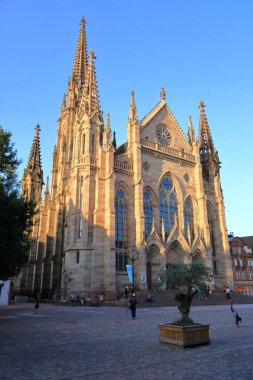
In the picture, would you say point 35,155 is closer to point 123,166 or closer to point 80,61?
point 80,61

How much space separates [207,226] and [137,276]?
48.6 feet

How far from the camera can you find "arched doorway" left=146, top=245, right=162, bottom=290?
38.6 m

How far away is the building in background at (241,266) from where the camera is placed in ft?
209

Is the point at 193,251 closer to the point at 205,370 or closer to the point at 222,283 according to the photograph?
the point at 222,283

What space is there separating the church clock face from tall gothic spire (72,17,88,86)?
23.8 m

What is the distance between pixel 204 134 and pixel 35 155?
1337 inches

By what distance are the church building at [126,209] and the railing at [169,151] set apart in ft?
0.49

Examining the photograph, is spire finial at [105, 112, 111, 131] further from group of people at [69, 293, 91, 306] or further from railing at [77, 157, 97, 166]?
group of people at [69, 293, 91, 306]

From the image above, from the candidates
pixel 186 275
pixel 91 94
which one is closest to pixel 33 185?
pixel 91 94

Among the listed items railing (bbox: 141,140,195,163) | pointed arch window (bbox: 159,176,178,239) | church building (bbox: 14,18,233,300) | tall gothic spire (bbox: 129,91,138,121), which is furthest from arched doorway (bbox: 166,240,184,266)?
tall gothic spire (bbox: 129,91,138,121)

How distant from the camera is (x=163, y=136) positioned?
47.6m

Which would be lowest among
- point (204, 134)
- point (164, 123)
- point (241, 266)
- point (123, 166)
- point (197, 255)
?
point (241, 266)

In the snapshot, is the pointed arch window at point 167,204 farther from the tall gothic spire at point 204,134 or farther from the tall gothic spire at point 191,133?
the tall gothic spire at point 204,134

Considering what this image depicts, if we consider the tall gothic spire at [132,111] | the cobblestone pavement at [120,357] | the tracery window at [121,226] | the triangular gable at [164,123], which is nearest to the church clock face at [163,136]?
the triangular gable at [164,123]
